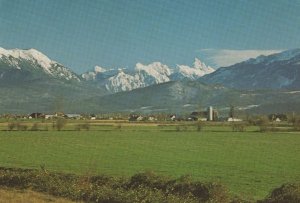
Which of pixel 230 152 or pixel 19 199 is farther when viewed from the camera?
pixel 230 152

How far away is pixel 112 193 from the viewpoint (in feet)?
105

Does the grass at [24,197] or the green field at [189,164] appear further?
the green field at [189,164]

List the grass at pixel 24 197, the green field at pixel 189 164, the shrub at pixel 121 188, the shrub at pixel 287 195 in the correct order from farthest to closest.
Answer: the green field at pixel 189 164, the grass at pixel 24 197, the shrub at pixel 121 188, the shrub at pixel 287 195

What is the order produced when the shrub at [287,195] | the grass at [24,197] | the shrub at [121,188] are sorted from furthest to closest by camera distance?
the grass at [24,197], the shrub at [121,188], the shrub at [287,195]

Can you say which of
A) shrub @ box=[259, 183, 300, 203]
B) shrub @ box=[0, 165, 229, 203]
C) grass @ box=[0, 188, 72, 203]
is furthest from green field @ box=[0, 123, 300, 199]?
grass @ box=[0, 188, 72, 203]

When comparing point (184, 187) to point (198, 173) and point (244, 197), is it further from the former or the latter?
point (198, 173)

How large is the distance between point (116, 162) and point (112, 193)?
27538mm

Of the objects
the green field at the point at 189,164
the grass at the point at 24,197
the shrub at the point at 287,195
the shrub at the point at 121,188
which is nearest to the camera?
the shrub at the point at 287,195

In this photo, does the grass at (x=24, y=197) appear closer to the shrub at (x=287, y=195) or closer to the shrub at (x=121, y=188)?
the shrub at (x=121, y=188)

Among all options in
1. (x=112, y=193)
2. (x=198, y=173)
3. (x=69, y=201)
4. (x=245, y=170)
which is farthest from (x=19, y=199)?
(x=245, y=170)

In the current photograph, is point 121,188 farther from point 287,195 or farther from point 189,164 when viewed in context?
Answer: point 189,164

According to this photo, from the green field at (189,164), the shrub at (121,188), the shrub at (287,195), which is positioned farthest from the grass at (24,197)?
the shrub at (287,195)

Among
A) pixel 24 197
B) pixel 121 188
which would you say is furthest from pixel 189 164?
pixel 24 197

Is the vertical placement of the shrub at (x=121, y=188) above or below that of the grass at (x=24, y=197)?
above
